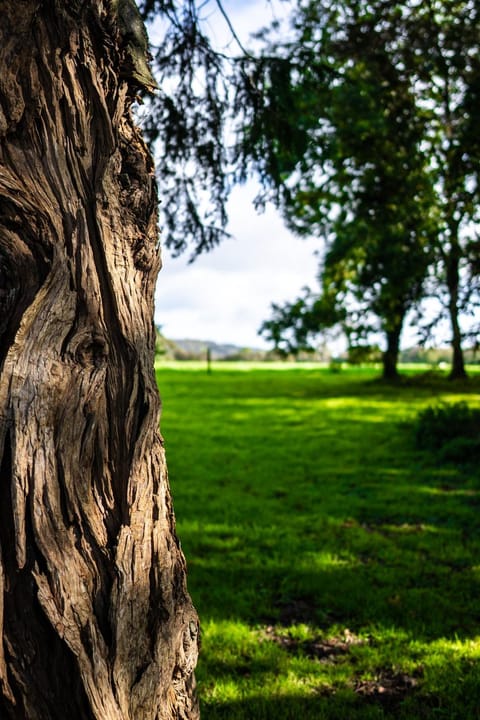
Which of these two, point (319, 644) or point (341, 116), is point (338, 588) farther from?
point (341, 116)

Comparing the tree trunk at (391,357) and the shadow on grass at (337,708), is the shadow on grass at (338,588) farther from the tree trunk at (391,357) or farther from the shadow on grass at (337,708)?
the tree trunk at (391,357)

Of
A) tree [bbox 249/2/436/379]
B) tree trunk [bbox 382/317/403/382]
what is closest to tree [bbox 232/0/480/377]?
tree [bbox 249/2/436/379]

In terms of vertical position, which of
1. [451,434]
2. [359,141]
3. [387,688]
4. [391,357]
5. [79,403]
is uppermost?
[359,141]

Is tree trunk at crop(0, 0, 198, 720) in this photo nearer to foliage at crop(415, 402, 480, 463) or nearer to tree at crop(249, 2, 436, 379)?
tree at crop(249, 2, 436, 379)

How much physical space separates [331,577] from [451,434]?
608cm

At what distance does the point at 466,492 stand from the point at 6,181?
23.6 feet

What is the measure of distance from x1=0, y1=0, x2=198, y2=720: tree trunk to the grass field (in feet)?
4.60

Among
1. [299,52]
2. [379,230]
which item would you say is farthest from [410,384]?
[299,52]

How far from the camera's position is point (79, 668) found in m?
1.95

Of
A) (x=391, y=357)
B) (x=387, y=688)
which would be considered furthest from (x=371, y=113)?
(x=391, y=357)

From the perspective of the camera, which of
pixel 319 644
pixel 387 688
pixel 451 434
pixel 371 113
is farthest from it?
pixel 451 434

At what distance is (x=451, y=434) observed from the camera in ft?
34.0

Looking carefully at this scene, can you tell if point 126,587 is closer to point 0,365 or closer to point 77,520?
point 77,520

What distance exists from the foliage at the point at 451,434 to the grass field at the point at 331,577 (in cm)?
36
